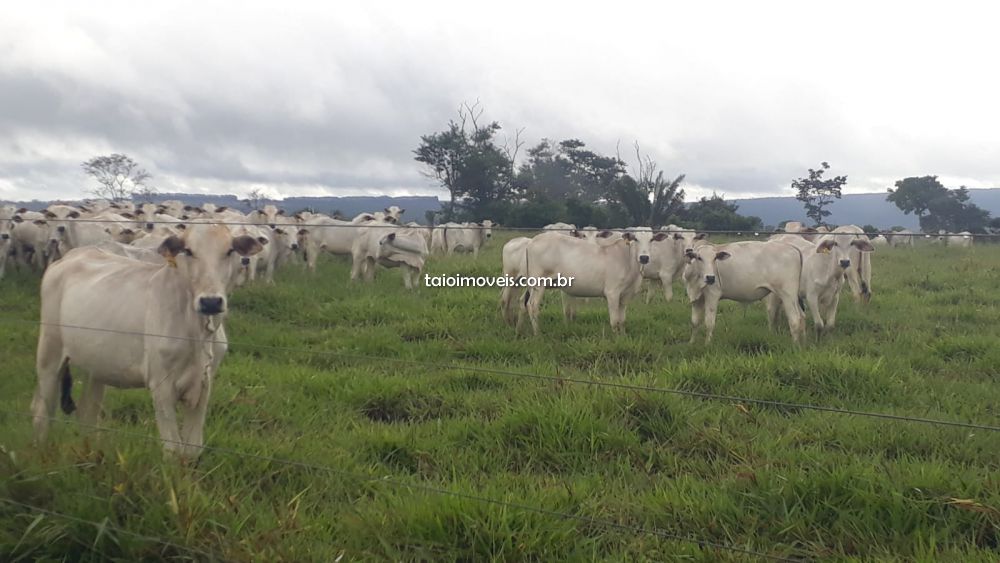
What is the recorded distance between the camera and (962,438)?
4.93 metres

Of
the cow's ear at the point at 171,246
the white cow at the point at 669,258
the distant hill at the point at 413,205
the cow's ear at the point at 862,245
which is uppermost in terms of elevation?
the distant hill at the point at 413,205

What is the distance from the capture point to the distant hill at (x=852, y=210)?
20109 millimetres

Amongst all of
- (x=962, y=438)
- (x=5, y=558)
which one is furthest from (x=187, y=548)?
(x=962, y=438)

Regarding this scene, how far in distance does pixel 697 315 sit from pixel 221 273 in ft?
22.7

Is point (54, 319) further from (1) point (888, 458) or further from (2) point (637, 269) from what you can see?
(2) point (637, 269)

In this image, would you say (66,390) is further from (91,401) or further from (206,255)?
(206,255)

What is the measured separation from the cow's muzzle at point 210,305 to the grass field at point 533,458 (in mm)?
796

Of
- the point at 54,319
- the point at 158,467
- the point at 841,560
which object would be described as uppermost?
the point at 54,319

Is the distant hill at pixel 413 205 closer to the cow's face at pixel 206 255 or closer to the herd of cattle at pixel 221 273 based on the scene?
the herd of cattle at pixel 221 273

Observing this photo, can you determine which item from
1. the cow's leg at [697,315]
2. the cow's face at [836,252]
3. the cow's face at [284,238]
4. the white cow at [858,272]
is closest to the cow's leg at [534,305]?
the cow's leg at [697,315]

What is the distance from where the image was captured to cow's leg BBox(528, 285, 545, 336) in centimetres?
938

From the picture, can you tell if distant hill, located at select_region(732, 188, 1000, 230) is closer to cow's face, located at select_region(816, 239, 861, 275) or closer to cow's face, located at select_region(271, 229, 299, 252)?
cow's face, located at select_region(816, 239, 861, 275)

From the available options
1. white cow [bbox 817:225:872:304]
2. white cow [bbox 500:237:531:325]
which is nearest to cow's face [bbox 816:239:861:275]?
white cow [bbox 817:225:872:304]

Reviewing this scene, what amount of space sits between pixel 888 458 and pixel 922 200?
41882 millimetres
